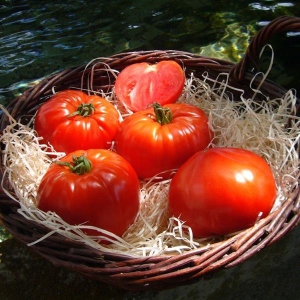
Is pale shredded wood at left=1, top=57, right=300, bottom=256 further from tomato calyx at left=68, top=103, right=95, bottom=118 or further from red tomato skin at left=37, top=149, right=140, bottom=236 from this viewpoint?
tomato calyx at left=68, top=103, right=95, bottom=118

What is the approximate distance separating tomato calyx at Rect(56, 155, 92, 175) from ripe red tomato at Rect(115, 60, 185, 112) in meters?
0.46

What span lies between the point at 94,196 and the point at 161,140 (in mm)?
274

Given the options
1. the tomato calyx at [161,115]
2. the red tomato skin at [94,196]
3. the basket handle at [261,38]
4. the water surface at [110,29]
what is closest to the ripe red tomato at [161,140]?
the tomato calyx at [161,115]

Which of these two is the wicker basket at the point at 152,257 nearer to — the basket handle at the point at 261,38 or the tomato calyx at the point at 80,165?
the basket handle at the point at 261,38

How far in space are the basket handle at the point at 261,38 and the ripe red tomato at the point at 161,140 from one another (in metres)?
0.26

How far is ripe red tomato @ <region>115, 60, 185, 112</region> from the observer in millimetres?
1524

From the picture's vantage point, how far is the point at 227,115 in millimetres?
1434

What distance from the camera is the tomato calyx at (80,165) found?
1109mm

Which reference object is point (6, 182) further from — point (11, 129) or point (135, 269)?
point (135, 269)

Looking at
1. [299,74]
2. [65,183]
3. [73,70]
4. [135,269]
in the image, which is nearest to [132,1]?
[299,74]

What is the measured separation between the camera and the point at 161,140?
4.11 feet

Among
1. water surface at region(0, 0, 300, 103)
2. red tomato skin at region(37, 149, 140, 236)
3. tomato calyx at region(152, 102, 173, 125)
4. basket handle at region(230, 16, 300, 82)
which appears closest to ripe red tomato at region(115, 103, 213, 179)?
tomato calyx at region(152, 102, 173, 125)

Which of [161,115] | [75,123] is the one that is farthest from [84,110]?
[161,115]

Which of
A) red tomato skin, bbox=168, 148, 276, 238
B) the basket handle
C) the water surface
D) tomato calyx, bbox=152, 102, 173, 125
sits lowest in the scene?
the water surface
